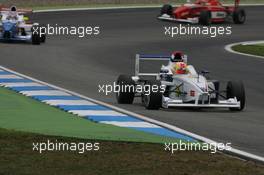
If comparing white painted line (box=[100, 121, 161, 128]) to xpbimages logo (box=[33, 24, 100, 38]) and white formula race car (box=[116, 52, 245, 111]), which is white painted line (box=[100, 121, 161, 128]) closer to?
white formula race car (box=[116, 52, 245, 111])

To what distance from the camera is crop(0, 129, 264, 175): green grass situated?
11266 millimetres

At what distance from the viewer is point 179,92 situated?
18.0m

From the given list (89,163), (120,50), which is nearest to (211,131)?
(89,163)

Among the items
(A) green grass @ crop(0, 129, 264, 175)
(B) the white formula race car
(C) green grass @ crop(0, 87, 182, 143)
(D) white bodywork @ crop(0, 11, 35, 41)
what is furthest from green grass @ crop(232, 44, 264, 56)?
(A) green grass @ crop(0, 129, 264, 175)

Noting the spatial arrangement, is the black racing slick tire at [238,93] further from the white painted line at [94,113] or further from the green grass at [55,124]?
the green grass at [55,124]

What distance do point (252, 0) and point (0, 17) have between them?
70.8 feet

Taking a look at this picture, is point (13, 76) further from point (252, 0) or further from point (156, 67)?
point (252, 0)

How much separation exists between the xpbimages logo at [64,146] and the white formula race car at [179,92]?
4.43 metres

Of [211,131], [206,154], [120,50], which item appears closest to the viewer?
[206,154]

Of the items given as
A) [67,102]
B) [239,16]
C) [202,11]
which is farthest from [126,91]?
[239,16]

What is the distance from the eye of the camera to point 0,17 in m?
32.4

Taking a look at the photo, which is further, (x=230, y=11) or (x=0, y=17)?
(x=230, y=11)

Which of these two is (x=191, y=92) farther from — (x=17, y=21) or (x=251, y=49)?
(x=17, y=21)

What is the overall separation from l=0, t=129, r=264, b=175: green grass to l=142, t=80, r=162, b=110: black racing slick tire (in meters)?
4.17
